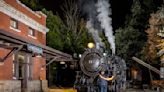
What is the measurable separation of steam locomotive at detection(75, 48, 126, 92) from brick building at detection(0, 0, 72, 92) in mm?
1748

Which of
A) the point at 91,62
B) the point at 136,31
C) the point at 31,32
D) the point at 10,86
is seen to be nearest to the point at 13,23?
the point at 31,32

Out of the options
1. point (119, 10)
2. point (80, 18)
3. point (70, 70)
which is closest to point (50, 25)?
point (70, 70)

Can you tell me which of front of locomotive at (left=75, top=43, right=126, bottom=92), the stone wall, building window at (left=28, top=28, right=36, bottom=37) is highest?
building window at (left=28, top=28, right=36, bottom=37)

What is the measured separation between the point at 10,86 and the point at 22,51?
3074 mm

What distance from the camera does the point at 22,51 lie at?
24.9 m

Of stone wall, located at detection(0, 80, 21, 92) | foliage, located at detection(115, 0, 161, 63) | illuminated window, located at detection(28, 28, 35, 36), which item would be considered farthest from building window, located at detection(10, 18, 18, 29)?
foliage, located at detection(115, 0, 161, 63)

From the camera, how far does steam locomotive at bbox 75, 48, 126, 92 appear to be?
1101 inches

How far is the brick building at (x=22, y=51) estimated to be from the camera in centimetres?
1945

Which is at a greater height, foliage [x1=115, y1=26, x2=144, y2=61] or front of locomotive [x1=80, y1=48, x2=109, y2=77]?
foliage [x1=115, y1=26, x2=144, y2=61]

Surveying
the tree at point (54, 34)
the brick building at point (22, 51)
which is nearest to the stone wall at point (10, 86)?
the brick building at point (22, 51)

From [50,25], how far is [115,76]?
1567 cm

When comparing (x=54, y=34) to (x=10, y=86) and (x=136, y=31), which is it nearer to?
(x=136, y=31)

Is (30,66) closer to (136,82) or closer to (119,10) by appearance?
(136,82)

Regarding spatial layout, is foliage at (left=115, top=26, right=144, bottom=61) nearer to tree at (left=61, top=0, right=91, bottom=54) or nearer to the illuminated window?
tree at (left=61, top=0, right=91, bottom=54)
